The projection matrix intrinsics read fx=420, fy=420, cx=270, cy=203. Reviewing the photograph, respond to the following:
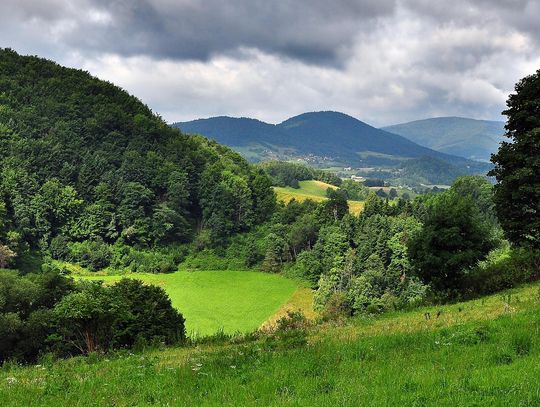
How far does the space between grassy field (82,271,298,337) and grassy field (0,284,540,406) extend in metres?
54.9

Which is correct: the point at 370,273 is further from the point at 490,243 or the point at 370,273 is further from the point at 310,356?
the point at 310,356

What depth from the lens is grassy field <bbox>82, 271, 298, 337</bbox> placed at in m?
71.1

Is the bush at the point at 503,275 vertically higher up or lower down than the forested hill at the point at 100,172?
lower down

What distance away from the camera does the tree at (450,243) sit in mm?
25484

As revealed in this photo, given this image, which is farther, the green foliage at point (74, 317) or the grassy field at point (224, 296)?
the grassy field at point (224, 296)

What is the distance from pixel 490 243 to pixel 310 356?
21.0 m

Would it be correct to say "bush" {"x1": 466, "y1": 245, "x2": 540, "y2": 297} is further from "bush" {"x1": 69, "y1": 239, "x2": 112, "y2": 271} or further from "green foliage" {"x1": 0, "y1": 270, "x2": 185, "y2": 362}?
"bush" {"x1": 69, "y1": 239, "x2": 112, "y2": 271}

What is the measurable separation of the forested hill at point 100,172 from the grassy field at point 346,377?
95.4 meters

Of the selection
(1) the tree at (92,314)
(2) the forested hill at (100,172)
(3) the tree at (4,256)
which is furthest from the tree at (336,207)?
(1) the tree at (92,314)

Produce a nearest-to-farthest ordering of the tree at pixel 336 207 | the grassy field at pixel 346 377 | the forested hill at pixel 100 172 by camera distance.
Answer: the grassy field at pixel 346 377 < the forested hill at pixel 100 172 < the tree at pixel 336 207

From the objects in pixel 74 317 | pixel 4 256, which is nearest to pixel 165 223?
pixel 4 256

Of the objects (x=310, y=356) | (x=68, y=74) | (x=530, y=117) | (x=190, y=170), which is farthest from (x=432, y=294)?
(x=68, y=74)

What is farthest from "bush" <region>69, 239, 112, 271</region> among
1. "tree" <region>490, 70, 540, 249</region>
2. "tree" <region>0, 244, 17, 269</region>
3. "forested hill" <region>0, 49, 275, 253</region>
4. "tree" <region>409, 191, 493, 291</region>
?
"tree" <region>490, 70, 540, 249</region>

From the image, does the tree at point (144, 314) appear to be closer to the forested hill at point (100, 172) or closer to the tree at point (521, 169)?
the tree at point (521, 169)
